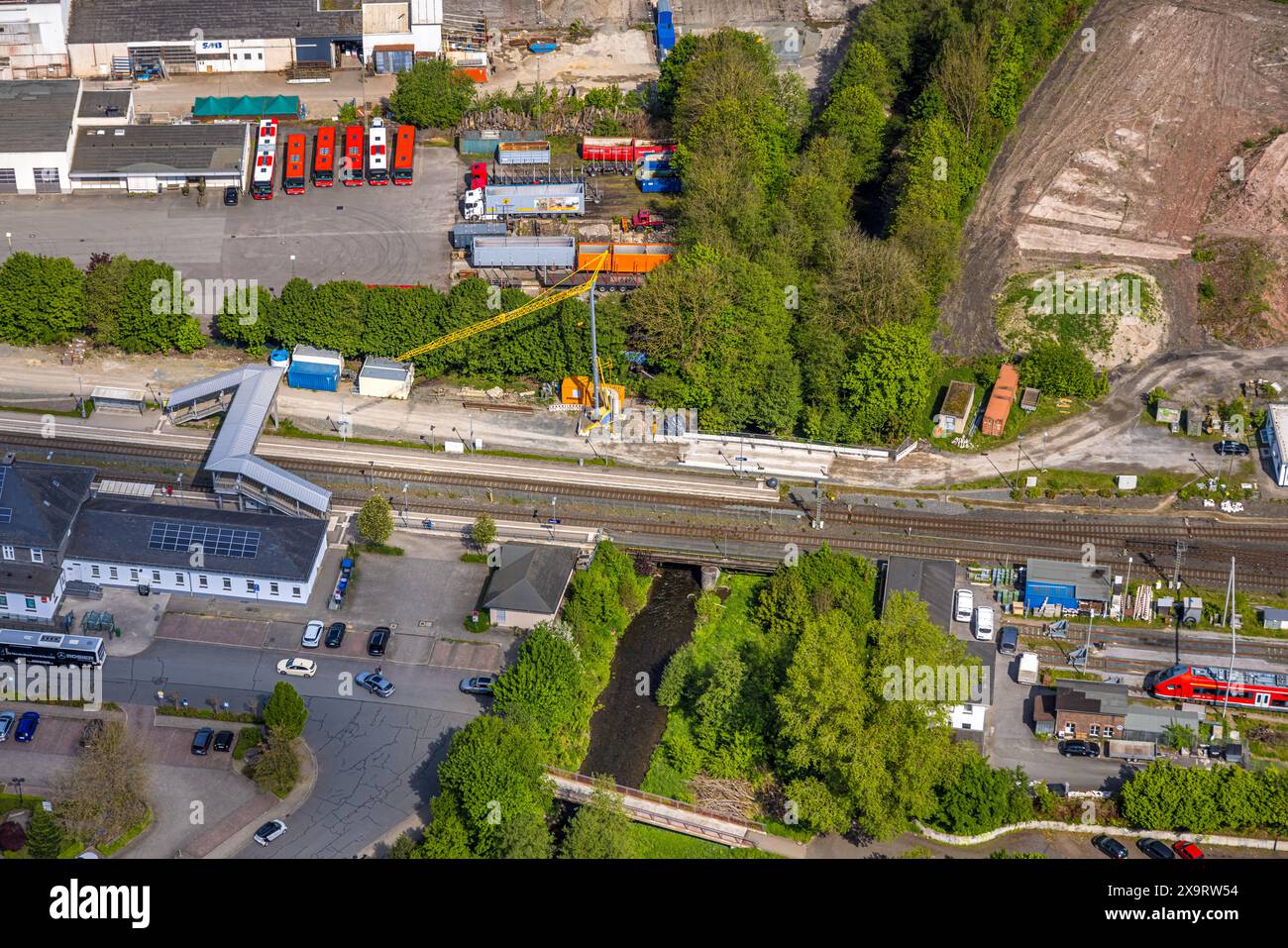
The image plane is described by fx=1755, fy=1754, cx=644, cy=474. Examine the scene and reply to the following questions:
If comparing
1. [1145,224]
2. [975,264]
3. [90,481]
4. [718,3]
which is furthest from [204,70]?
[1145,224]

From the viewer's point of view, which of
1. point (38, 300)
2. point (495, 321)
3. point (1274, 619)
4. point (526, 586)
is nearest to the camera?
point (526, 586)

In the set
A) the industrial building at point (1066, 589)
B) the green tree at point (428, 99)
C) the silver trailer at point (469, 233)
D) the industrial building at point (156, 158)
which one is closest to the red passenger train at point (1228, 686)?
the industrial building at point (1066, 589)

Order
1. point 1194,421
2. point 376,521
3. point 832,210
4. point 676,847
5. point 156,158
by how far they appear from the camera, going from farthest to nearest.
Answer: point 156,158 < point 832,210 < point 1194,421 < point 376,521 < point 676,847

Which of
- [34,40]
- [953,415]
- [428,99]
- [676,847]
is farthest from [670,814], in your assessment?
[34,40]

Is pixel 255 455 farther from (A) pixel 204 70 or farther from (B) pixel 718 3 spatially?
(B) pixel 718 3

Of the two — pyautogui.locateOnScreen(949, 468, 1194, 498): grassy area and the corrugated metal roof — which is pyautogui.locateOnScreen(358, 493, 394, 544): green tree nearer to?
the corrugated metal roof

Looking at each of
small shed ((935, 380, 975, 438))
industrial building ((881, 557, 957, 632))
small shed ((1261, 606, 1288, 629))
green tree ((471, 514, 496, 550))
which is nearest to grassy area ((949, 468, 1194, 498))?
small shed ((935, 380, 975, 438))

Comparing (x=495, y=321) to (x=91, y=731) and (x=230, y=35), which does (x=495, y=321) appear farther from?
(x=230, y=35)
